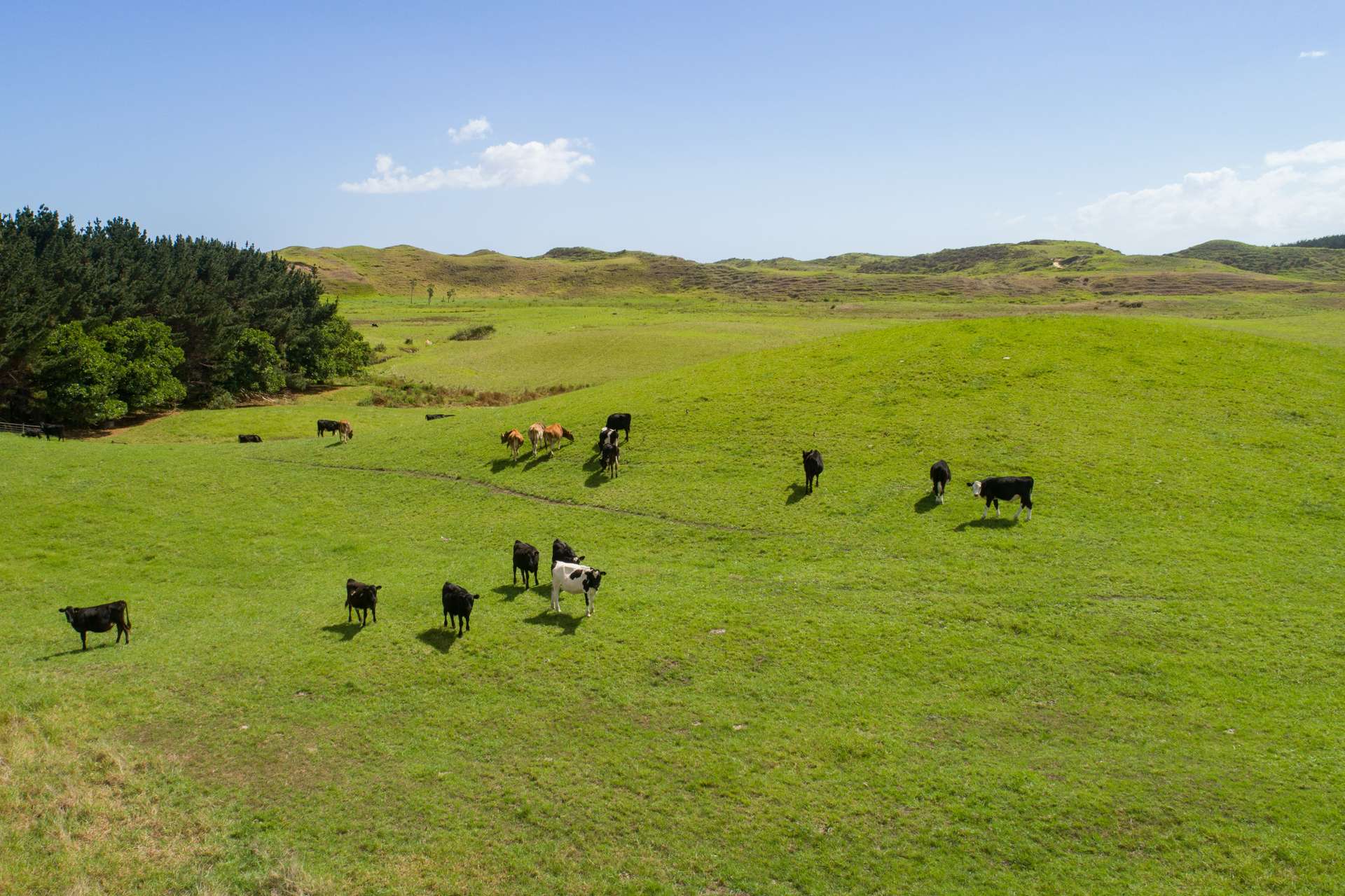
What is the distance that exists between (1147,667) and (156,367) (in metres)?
63.4

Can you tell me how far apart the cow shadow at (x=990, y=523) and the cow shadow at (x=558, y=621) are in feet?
42.4

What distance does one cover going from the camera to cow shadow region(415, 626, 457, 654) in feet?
60.1

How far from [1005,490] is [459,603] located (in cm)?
1796

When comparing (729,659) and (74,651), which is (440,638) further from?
(74,651)

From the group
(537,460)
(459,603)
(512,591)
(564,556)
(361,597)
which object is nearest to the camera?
(459,603)

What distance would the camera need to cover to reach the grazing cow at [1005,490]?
81.7 feet

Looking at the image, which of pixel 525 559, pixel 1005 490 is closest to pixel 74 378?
pixel 525 559

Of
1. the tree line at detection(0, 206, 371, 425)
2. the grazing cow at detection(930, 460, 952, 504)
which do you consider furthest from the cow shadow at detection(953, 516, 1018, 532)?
the tree line at detection(0, 206, 371, 425)

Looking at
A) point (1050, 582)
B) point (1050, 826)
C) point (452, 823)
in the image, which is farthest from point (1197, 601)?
point (452, 823)

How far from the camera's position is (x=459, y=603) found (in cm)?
1875

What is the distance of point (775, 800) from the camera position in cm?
1282

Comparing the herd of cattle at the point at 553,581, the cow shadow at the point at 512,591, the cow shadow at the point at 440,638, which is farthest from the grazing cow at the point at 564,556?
the cow shadow at the point at 440,638

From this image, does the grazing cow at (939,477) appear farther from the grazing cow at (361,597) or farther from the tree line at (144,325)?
the tree line at (144,325)

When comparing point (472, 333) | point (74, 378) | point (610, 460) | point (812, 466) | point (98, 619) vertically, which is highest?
point (472, 333)
